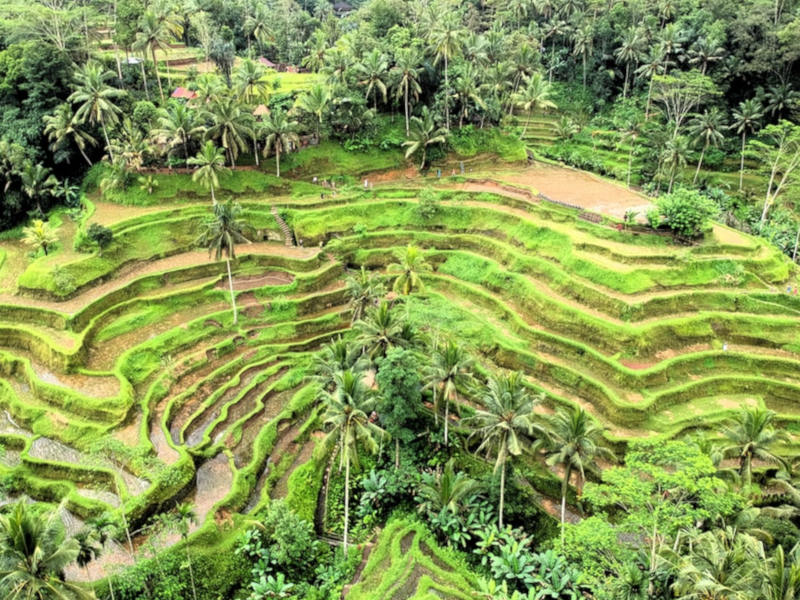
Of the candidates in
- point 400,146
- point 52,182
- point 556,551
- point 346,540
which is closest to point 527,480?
point 556,551

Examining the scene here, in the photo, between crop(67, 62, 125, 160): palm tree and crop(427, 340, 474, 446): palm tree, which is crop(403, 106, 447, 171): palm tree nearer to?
crop(67, 62, 125, 160): palm tree

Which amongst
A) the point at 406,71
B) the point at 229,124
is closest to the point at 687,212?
the point at 406,71

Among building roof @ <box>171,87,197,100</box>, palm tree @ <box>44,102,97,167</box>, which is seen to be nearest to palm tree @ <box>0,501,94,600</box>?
palm tree @ <box>44,102,97,167</box>

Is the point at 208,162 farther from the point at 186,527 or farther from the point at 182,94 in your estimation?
the point at 186,527

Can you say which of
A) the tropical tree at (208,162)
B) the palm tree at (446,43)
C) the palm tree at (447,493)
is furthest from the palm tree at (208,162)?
the palm tree at (447,493)

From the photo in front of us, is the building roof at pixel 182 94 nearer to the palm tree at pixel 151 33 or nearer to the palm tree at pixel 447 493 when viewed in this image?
the palm tree at pixel 151 33

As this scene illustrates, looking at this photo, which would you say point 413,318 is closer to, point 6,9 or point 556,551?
point 556,551
